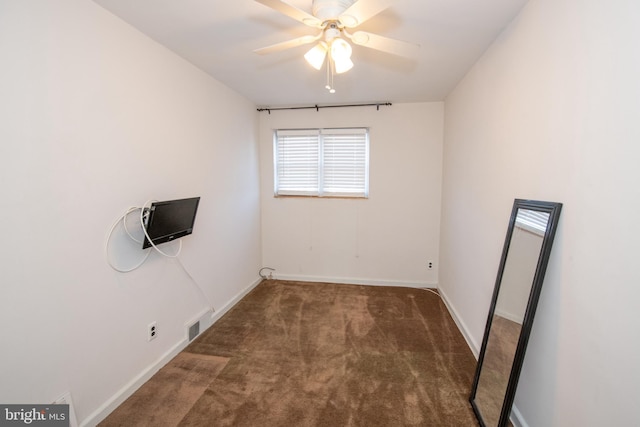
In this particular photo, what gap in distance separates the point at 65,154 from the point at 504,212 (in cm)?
274

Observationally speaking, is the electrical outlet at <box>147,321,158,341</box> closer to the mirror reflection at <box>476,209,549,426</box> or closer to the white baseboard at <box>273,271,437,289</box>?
the white baseboard at <box>273,271,437,289</box>

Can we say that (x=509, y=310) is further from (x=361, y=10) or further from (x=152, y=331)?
(x=152, y=331)

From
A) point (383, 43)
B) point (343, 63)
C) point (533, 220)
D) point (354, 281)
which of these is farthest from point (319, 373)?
point (383, 43)

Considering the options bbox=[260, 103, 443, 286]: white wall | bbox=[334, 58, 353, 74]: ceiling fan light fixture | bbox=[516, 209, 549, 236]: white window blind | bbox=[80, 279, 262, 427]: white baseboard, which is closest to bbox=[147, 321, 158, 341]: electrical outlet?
bbox=[80, 279, 262, 427]: white baseboard

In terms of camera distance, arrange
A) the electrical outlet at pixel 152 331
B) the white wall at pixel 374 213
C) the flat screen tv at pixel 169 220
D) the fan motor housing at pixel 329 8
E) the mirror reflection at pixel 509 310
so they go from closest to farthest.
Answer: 1. the fan motor housing at pixel 329 8
2. the mirror reflection at pixel 509 310
3. the flat screen tv at pixel 169 220
4. the electrical outlet at pixel 152 331
5. the white wall at pixel 374 213

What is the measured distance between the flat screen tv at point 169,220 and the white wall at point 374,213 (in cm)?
186

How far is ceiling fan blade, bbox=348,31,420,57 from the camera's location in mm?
1479

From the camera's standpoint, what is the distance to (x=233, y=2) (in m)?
1.58

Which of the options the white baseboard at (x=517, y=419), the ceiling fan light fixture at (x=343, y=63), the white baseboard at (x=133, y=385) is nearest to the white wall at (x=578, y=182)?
the white baseboard at (x=517, y=419)

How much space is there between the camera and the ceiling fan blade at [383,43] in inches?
58.2

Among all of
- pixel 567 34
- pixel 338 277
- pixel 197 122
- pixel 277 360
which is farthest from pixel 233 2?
pixel 338 277

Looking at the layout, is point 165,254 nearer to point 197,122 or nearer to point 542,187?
point 197,122

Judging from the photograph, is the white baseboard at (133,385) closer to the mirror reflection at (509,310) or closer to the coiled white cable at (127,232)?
the coiled white cable at (127,232)

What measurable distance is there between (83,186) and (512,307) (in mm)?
2654
